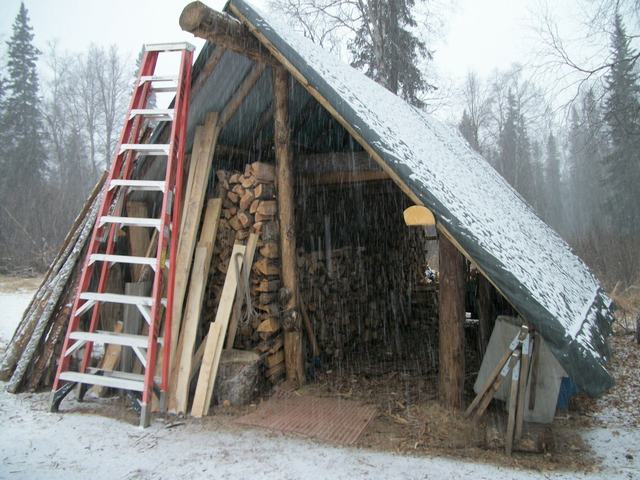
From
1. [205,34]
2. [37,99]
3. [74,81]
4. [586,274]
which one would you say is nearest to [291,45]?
[205,34]

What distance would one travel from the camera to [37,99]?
2488 centimetres

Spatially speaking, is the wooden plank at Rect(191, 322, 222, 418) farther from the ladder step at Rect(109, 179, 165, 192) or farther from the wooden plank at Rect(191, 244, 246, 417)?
the ladder step at Rect(109, 179, 165, 192)

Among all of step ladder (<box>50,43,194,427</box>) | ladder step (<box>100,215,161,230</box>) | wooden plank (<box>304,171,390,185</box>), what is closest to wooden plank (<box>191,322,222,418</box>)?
step ladder (<box>50,43,194,427</box>)

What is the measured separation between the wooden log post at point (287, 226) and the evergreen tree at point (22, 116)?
60.9ft

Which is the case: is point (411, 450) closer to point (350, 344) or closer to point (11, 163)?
point (350, 344)

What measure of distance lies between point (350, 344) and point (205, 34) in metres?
4.98

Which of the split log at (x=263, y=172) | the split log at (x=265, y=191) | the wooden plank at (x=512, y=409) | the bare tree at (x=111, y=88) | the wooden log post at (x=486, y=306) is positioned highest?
the bare tree at (x=111, y=88)

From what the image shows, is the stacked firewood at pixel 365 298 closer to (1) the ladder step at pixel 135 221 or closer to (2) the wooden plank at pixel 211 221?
(2) the wooden plank at pixel 211 221

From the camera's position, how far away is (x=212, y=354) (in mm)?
4625

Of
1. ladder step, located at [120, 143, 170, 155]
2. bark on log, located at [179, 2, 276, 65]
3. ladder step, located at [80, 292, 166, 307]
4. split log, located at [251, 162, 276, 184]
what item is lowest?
ladder step, located at [80, 292, 166, 307]

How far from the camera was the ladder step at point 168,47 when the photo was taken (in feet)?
15.4

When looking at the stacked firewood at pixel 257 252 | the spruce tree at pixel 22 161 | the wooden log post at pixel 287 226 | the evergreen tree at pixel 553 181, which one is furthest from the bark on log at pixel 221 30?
the evergreen tree at pixel 553 181

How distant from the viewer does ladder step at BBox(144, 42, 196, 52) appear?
470cm

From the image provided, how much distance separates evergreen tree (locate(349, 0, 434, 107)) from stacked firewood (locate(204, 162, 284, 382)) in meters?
11.9
